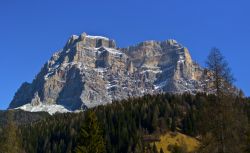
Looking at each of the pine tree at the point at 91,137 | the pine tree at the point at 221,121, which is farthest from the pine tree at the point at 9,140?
the pine tree at the point at 221,121

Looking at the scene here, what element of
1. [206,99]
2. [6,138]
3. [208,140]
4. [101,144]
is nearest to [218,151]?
[208,140]

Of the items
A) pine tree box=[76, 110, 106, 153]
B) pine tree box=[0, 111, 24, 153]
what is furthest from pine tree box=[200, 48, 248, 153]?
pine tree box=[0, 111, 24, 153]

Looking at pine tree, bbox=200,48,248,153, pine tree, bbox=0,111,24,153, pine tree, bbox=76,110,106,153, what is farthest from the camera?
pine tree, bbox=0,111,24,153

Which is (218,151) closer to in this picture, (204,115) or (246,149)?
(204,115)

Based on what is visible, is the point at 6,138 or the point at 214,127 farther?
the point at 6,138

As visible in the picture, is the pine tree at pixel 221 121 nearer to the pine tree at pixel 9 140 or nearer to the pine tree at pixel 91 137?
the pine tree at pixel 91 137

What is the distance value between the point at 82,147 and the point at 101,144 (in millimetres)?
2769

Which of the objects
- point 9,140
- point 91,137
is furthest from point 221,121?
point 9,140

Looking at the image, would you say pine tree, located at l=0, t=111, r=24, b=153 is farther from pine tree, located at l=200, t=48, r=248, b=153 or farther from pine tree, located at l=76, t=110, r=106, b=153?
pine tree, located at l=200, t=48, r=248, b=153

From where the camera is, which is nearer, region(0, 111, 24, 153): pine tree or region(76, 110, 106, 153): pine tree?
region(76, 110, 106, 153): pine tree

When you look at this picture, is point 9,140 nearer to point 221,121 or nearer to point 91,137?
point 91,137

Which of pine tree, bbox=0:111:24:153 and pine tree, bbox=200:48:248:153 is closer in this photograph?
pine tree, bbox=200:48:248:153

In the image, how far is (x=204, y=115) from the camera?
138ft

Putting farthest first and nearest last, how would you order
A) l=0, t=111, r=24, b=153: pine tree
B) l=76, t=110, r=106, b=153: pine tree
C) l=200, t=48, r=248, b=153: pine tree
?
l=0, t=111, r=24, b=153: pine tree → l=76, t=110, r=106, b=153: pine tree → l=200, t=48, r=248, b=153: pine tree
